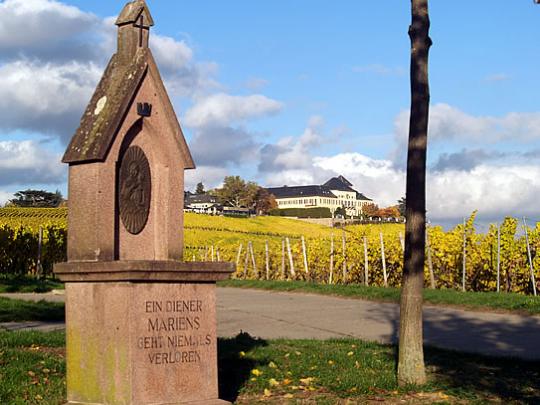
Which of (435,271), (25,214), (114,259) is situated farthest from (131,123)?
(25,214)

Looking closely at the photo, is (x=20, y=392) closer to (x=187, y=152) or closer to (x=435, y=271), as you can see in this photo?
(x=187, y=152)

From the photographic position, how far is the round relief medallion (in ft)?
25.6

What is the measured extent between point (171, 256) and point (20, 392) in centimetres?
198

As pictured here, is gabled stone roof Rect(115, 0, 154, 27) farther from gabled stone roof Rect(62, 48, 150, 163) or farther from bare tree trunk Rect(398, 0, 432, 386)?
bare tree trunk Rect(398, 0, 432, 386)

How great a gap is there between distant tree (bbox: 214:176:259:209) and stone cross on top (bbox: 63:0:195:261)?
97.6 m

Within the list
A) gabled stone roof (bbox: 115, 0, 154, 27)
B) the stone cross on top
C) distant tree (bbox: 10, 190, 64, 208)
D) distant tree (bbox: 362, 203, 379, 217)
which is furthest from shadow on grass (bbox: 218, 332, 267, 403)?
distant tree (bbox: 362, 203, 379, 217)

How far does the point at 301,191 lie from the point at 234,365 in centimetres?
16685

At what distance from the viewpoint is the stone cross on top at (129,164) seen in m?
7.53

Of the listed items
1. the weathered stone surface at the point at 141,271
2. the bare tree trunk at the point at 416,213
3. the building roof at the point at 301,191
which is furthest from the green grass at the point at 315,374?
the building roof at the point at 301,191

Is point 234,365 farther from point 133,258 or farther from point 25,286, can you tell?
point 25,286

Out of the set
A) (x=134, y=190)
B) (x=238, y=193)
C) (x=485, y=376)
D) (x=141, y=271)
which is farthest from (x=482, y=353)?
(x=238, y=193)

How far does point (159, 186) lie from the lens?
816 centimetres

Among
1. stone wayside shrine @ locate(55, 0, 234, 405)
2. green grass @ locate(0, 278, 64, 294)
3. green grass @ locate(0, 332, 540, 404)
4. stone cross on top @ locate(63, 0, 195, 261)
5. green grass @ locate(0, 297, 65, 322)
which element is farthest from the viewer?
green grass @ locate(0, 278, 64, 294)

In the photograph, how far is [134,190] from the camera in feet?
25.9
